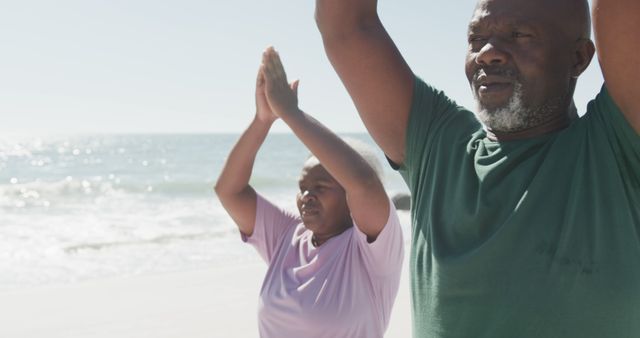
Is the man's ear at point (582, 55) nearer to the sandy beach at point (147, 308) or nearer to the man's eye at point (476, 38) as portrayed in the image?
the man's eye at point (476, 38)

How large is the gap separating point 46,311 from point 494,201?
621 cm

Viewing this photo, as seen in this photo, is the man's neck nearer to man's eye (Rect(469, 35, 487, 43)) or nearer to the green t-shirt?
the green t-shirt

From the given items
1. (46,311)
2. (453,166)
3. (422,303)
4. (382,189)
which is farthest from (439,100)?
(46,311)

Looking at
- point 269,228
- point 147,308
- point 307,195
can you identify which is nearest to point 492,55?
point 307,195

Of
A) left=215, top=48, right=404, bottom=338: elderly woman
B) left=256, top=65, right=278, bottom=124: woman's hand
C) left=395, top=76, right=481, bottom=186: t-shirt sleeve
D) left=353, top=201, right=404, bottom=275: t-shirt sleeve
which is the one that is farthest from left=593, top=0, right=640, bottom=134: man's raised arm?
left=256, top=65, right=278, bottom=124: woman's hand

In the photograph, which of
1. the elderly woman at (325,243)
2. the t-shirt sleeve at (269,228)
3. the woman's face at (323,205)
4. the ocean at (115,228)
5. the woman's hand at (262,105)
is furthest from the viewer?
the ocean at (115,228)

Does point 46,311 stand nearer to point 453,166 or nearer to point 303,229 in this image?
point 303,229

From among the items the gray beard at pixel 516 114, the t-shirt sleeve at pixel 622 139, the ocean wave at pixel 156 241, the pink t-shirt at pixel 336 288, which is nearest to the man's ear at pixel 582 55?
the gray beard at pixel 516 114

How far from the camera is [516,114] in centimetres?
167

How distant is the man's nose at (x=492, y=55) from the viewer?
167 cm

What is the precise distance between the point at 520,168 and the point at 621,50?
32 cm

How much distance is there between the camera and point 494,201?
1.60 meters

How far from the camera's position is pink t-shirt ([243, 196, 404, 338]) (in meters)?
2.65

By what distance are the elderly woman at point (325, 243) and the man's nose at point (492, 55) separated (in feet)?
3.16
